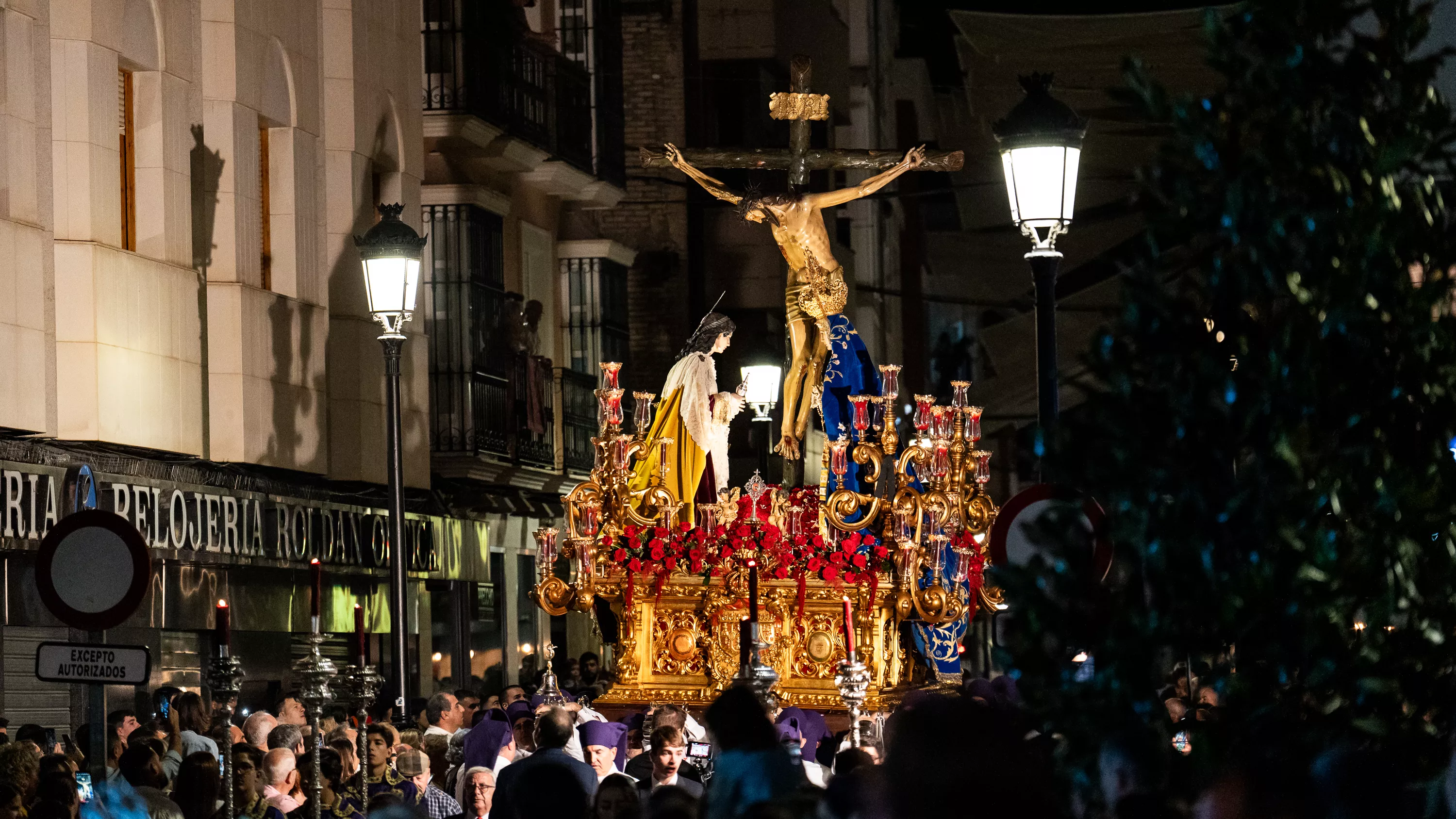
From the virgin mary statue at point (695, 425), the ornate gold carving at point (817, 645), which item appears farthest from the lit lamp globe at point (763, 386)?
the ornate gold carving at point (817, 645)

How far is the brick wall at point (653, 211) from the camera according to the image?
34.3m

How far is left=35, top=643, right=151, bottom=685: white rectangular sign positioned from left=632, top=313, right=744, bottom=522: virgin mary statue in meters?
7.56

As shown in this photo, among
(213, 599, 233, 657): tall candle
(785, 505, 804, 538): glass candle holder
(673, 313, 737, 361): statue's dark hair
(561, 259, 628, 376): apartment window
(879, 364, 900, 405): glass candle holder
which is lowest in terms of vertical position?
(213, 599, 233, 657): tall candle

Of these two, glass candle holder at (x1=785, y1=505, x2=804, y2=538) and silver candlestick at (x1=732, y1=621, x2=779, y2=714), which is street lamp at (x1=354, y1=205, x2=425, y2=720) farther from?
silver candlestick at (x1=732, y1=621, x2=779, y2=714)

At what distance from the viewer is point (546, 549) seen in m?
15.8

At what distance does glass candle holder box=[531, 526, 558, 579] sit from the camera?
15688mm

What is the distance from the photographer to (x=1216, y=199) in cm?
528

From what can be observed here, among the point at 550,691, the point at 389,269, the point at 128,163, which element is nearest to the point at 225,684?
the point at 550,691

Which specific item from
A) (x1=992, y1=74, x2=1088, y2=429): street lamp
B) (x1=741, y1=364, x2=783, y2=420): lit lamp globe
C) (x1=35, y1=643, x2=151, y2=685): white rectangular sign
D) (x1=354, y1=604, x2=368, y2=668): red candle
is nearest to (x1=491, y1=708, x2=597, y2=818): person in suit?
(x1=35, y1=643, x2=151, y2=685): white rectangular sign

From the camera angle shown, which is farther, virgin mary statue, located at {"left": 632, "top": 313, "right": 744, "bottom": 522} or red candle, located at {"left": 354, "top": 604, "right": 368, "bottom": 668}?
virgin mary statue, located at {"left": 632, "top": 313, "right": 744, "bottom": 522}

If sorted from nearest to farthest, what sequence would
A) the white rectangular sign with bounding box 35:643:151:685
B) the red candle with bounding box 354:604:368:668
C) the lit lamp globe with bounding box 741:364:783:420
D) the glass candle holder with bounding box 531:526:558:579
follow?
the white rectangular sign with bounding box 35:643:151:685 < the red candle with bounding box 354:604:368:668 < the glass candle holder with bounding box 531:526:558:579 < the lit lamp globe with bounding box 741:364:783:420

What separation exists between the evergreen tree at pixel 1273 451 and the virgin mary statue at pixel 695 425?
1080 centimetres

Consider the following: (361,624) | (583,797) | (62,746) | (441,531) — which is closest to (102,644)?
(361,624)

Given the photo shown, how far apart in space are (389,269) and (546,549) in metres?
2.04
